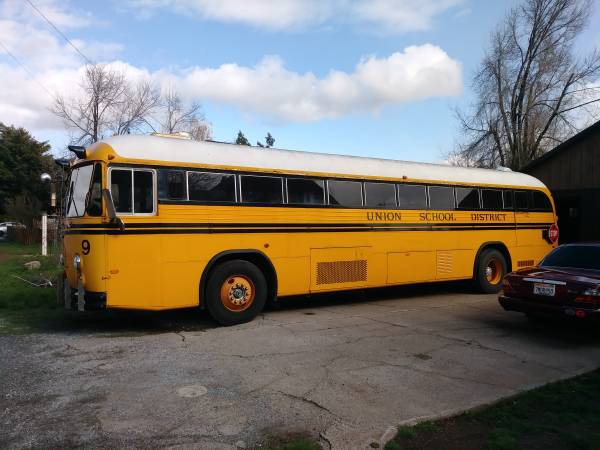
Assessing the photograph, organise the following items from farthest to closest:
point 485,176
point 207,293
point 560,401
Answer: point 485,176
point 207,293
point 560,401

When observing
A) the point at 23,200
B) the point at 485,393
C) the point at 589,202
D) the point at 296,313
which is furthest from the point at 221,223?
the point at 23,200

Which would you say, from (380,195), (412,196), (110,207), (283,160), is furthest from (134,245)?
(412,196)

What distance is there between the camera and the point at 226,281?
8.28m

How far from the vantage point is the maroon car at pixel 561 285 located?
7.24 m

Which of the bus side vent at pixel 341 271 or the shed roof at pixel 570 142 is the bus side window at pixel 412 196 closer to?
the bus side vent at pixel 341 271

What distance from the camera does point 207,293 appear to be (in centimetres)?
809

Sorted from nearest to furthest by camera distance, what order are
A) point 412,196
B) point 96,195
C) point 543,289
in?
point 96,195 < point 543,289 < point 412,196

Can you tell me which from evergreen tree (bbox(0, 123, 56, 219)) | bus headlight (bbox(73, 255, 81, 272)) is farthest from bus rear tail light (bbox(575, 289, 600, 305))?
evergreen tree (bbox(0, 123, 56, 219))

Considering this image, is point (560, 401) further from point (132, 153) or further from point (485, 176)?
point (485, 176)

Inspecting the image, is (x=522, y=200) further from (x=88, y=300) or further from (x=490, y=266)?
(x=88, y=300)

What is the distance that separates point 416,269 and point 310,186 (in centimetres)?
318

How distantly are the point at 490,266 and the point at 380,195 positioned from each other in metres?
4.04

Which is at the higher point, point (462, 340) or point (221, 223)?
point (221, 223)

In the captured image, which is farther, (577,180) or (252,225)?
(577,180)
